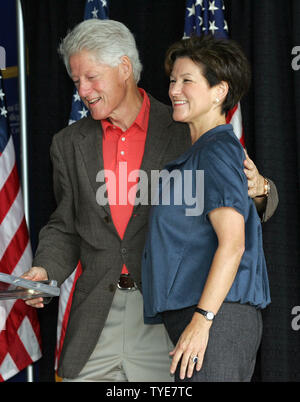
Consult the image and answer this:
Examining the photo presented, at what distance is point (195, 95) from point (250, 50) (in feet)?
4.47

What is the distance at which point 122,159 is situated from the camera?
2.25m

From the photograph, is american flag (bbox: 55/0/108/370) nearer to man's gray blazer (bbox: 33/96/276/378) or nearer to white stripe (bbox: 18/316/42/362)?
white stripe (bbox: 18/316/42/362)

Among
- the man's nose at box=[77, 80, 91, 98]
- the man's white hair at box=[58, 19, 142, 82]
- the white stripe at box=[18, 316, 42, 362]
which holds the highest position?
the man's white hair at box=[58, 19, 142, 82]

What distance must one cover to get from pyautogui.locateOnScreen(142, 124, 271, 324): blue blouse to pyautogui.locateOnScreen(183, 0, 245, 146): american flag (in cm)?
125

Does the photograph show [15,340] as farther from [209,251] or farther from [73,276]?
[209,251]

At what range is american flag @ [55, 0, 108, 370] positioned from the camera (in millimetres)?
3207

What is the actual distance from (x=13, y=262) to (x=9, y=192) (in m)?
0.35

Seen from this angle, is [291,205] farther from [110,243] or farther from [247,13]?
[110,243]

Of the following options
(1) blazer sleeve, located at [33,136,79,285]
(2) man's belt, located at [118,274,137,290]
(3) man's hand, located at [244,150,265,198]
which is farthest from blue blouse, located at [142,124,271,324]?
(1) blazer sleeve, located at [33,136,79,285]

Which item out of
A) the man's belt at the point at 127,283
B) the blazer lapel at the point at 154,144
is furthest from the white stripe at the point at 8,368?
the blazer lapel at the point at 154,144

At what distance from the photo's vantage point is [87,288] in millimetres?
2180

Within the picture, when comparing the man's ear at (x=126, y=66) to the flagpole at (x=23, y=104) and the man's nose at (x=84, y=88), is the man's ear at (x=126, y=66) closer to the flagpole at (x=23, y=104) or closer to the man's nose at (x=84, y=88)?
the man's nose at (x=84, y=88)

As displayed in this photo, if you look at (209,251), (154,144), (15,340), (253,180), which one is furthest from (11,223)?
(209,251)

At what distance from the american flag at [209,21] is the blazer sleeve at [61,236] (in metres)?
1.02
